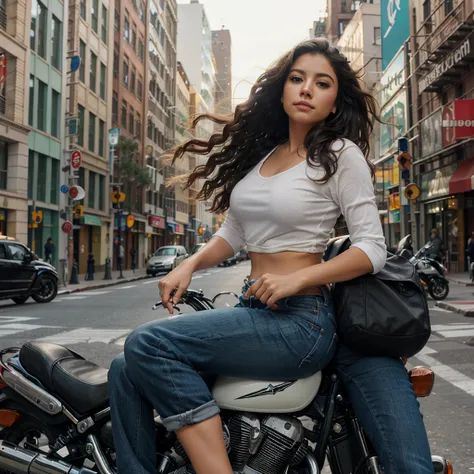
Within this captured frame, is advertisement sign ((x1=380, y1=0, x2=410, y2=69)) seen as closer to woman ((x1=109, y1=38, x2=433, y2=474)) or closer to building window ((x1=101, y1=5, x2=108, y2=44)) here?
building window ((x1=101, y1=5, x2=108, y2=44))

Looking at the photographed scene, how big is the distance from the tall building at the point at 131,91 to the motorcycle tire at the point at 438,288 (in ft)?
95.3

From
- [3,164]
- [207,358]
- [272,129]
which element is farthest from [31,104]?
[207,358]

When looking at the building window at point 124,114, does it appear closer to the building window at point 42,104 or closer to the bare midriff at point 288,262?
the building window at point 42,104

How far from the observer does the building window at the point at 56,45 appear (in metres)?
33.7

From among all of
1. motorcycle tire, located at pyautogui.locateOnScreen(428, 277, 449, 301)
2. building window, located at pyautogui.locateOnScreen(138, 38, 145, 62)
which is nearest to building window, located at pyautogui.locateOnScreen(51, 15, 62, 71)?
building window, located at pyautogui.locateOnScreen(138, 38, 145, 62)

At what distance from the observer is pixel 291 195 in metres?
2.27

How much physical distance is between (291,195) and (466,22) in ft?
81.6

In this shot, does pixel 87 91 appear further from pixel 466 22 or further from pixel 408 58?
pixel 466 22

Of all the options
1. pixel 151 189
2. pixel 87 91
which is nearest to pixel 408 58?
pixel 87 91

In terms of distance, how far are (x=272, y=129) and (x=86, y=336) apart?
7.50 meters

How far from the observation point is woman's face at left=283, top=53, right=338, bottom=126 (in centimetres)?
244

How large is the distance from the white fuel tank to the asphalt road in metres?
2.10

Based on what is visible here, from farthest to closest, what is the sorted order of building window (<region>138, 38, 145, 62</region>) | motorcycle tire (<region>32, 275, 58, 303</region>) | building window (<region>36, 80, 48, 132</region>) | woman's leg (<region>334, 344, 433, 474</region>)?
building window (<region>138, 38, 145, 62</region>), building window (<region>36, 80, 48, 132</region>), motorcycle tire (<region>32, 275, 58, 303</region>), woman's leg (<region>334, 344, 433, 474</region>)

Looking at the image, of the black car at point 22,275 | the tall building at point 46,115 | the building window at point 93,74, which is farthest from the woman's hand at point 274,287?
the building window at point 93,74
